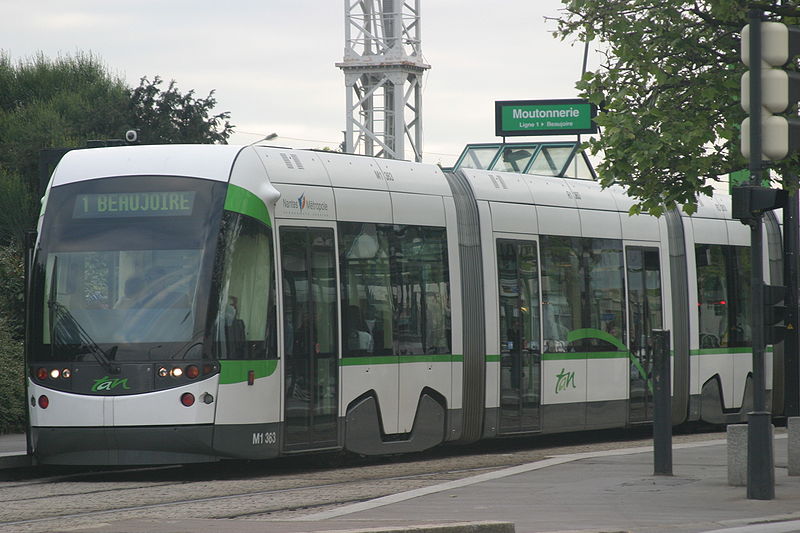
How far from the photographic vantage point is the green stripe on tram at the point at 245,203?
15094mm

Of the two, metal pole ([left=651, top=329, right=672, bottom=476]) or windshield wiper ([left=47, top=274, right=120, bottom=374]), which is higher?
windshield wiper ([left=47, top=274, right=120, bottom=374])

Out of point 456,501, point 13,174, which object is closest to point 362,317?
point 456,501

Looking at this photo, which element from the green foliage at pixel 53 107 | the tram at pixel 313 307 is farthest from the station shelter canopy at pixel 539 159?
the green foliage at pixel 53 107

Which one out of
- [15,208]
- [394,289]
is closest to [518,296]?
[394,289]

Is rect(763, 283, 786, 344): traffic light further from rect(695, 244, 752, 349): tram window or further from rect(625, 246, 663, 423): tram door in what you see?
rect(695, 244, 752, 349): tram window

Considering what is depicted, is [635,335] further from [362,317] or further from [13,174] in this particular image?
[13,174]

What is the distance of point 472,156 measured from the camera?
2358 centimetres

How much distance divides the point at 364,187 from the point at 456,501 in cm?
518

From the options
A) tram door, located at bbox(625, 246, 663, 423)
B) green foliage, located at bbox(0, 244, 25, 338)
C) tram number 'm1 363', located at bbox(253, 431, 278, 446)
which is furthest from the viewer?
green foliage, located at bbox(0, 244, 25, 338)

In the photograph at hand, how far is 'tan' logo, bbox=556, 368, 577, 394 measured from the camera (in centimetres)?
1934

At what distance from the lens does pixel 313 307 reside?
15.7 meters

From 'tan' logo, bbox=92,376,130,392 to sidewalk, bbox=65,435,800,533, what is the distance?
3272 millimetres

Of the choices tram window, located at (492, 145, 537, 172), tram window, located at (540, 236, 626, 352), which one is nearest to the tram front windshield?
tram window, located at (540, 236, 626, 352)

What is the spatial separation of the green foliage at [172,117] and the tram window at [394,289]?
1235 inches
